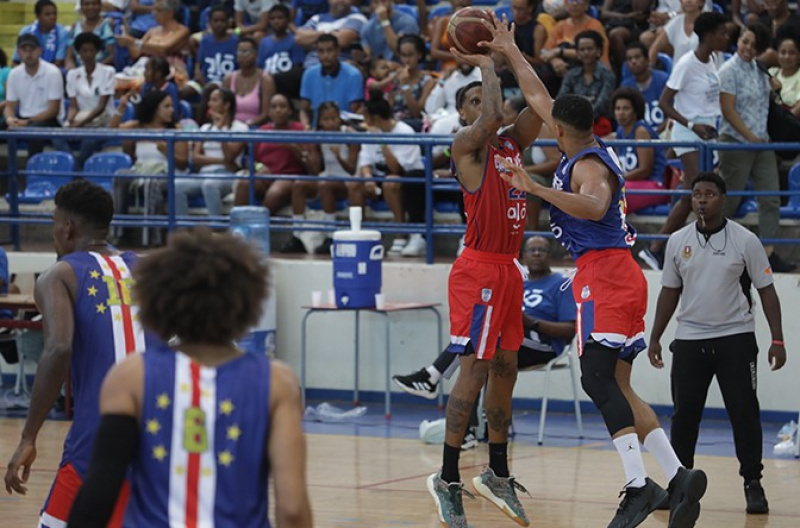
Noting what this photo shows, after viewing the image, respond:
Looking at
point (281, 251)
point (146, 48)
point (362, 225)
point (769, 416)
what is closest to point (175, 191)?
point (281, 251)

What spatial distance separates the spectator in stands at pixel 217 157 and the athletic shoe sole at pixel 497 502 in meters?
6.07

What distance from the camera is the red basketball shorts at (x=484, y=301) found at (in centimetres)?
782

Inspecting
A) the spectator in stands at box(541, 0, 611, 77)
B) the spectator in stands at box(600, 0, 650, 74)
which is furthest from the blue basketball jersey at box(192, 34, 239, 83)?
the spectator in stands at box(600, 0, 650, 74)

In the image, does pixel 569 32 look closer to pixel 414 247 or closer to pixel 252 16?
pixel 414 247

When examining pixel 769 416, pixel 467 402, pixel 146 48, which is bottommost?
pixel 769 416

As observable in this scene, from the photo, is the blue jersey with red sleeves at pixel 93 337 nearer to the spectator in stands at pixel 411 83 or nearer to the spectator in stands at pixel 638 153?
the spectator in stands at pixel 638 153

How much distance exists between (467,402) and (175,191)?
6057 millimetres

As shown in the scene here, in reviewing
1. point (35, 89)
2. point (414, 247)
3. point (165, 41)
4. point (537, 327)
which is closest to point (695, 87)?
point (537, 327)

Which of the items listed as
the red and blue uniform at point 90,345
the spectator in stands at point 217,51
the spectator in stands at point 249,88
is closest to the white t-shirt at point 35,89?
the spectator in stands at point 217,51

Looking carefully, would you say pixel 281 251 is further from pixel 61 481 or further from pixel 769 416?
pixel 61 481

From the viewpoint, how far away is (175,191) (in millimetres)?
13094

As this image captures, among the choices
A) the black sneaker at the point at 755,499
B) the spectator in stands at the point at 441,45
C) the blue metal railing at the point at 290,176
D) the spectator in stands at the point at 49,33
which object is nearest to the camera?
the black sneaker at the point at 755,499

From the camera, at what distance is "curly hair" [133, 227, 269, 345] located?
3.49 metres

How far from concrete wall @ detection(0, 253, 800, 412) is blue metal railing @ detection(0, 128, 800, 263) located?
1.02ft
